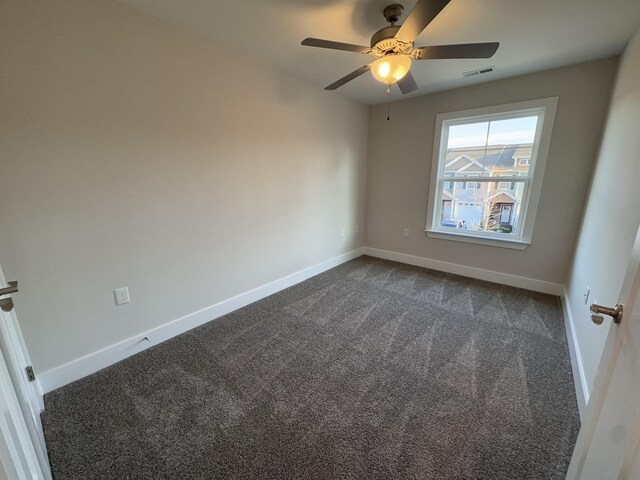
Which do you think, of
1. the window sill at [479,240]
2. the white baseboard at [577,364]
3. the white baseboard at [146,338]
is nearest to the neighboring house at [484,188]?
the window sill at [479,240]

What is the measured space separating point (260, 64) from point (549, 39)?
2.36 meters

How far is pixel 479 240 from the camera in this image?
129 inches

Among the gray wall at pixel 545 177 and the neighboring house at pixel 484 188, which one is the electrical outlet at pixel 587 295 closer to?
the gray wall at pixel 545 177

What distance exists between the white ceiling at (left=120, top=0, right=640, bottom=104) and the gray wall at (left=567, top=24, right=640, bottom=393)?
0.31 metres

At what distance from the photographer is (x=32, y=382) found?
1.46 meters

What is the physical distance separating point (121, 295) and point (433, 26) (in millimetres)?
2912

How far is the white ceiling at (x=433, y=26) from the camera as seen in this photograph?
1654 millimetres

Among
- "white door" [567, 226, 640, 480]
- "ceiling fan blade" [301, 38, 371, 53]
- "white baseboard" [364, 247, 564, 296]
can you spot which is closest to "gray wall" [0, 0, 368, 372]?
"ceiling fan blade" [301, 38, 371, 53]

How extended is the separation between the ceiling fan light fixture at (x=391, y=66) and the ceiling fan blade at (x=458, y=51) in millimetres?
92

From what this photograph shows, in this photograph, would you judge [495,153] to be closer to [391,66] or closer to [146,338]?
[391,66]

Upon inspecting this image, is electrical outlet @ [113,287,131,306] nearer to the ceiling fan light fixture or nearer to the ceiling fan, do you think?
the ceiling fan

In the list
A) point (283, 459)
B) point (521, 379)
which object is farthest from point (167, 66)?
point (521, 379)

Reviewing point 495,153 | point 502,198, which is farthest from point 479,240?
point 495,153

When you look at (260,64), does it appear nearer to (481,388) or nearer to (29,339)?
(29,339)
